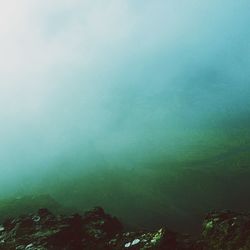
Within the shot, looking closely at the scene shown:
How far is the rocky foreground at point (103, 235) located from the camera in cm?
3409

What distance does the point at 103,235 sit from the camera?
43625 millimetres

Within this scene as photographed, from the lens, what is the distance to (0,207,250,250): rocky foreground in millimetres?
34094

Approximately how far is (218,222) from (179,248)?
652 cm

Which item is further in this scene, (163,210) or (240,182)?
(240,182)

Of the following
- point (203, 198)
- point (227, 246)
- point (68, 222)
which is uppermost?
point (68, 222)

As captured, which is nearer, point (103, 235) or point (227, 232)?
point (227, 232)

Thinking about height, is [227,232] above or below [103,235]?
below

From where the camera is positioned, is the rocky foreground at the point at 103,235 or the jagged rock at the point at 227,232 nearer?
the jagged rock at the point at 227,232

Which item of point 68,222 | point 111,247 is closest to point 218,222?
point 111,247

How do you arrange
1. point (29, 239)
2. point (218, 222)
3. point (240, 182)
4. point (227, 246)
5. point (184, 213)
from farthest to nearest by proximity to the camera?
1. point (240, 182)
2. point (184, 213)
3. point (29, 239)
4. point (218, 222)
5. point (227, 246)

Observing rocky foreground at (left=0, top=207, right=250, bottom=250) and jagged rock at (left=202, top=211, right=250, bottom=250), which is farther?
rocky foreground at (left=0, top=207, right=250, bottom=250)

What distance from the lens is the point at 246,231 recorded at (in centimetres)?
3297

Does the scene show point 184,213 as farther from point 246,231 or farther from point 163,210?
point 246,231

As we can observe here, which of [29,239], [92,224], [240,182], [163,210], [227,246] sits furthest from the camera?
[240,182]
